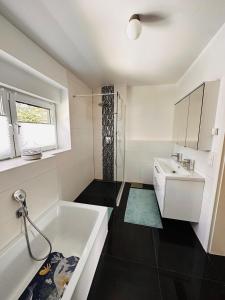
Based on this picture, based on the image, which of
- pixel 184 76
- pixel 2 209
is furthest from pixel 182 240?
pixel 184 76

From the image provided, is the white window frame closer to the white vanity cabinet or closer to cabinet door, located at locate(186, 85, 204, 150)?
the white vanity cabinet

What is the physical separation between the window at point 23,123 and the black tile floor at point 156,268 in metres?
1.65

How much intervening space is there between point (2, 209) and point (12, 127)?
3.15 feet

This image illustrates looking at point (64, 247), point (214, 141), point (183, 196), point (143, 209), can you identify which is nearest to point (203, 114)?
point (214, 141)

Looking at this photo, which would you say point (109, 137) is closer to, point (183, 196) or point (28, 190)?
point (183, 196)

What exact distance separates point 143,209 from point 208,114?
1.76m

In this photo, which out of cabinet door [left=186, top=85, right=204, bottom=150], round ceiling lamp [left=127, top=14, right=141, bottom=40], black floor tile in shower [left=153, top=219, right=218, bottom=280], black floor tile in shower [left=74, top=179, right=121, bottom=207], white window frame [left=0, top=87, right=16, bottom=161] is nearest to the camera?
round ceiling lamp [left=127, top=14, right=141, bottom=40]

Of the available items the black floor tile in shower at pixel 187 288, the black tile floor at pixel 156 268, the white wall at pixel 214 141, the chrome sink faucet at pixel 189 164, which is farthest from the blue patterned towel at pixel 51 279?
the chrome sink faucet at pixel 189 164

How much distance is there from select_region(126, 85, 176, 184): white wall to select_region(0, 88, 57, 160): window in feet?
5.93

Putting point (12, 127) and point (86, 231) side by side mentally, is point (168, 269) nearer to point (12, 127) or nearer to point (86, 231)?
point (86, 231)

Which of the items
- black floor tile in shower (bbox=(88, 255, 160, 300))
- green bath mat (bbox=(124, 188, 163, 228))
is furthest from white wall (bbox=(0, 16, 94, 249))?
green bath mat (bbox=(124, 188, 163, 228))

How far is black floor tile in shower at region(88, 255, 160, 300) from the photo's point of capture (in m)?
Result: 1.13

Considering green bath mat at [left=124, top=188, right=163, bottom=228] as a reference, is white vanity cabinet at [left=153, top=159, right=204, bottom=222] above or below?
above

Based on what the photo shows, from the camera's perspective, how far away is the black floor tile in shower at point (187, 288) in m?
1.14
